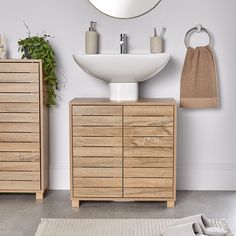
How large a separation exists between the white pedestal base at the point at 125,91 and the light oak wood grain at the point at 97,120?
17 centimetres

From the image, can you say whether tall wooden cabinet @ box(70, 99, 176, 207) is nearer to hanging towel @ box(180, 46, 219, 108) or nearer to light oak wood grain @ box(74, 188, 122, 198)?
light oak wood grain @ box(74, 188, 122, 198)

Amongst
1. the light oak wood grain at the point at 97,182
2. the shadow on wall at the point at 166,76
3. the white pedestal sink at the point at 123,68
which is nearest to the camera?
the white pedestal sink at the point at 123,68

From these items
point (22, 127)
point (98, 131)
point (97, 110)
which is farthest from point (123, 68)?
point (22, 127)

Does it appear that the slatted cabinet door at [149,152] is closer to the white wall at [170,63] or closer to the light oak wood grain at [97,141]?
the light oak wood grain at [97,141]

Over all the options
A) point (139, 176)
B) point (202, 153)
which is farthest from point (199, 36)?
point (139, 176)

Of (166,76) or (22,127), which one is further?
(166,76)

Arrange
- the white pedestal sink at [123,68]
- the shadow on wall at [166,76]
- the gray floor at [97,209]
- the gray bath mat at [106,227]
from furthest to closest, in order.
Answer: the shadow on wall at [166,76] < the white pedestal sink at [123,68] < the gray floor at [97,209] < the gray bath mat at [106,227]

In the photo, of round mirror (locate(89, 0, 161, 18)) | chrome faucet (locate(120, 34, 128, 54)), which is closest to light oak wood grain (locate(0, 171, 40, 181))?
chrome faucet (locate(120, 34, 128, 54))

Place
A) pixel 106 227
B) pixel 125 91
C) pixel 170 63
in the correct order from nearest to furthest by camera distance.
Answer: pixel 106 227, pixel 125 91, pixel 170 63

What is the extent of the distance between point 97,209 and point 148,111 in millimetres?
716

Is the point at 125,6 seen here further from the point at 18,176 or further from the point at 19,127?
the point at 18,176

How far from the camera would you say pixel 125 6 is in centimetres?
398

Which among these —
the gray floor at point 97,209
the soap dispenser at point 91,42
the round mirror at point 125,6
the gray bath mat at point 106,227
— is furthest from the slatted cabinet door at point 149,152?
the round mirror at point 125,6

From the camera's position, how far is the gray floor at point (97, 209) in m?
3.34
